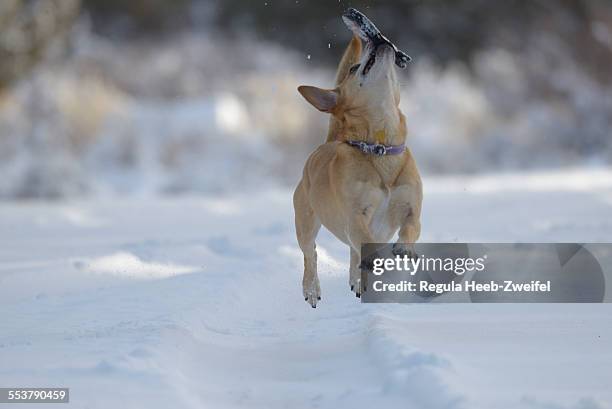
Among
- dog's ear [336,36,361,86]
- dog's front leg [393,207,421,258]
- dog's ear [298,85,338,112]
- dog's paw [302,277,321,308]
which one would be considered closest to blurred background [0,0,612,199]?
dog's paw [302,277,321,308]

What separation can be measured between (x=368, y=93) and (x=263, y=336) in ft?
4.36

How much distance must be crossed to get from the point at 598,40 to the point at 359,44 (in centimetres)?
2277

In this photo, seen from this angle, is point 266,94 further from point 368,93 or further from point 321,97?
point 368,93

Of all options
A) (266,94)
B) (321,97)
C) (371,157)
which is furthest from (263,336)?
(266,94)

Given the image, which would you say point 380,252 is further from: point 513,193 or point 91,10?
point 91,10

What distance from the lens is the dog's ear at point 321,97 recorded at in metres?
5.42

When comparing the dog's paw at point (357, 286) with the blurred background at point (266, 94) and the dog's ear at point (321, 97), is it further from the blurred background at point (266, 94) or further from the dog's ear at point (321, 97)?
the blurred background at point (266, 94)

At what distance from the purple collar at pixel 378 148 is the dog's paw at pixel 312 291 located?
0.96m

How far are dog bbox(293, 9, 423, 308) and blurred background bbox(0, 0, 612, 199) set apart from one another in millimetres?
12280

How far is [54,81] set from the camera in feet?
64.3

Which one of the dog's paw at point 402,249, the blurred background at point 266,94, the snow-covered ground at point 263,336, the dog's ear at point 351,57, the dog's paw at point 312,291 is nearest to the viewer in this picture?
the snow-covered ground at point 263,336

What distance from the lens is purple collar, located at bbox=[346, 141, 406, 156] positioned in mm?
5285

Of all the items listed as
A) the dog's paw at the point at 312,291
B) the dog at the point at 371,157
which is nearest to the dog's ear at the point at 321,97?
the dog at the point at 371,157

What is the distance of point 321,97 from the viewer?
5.45 metres
